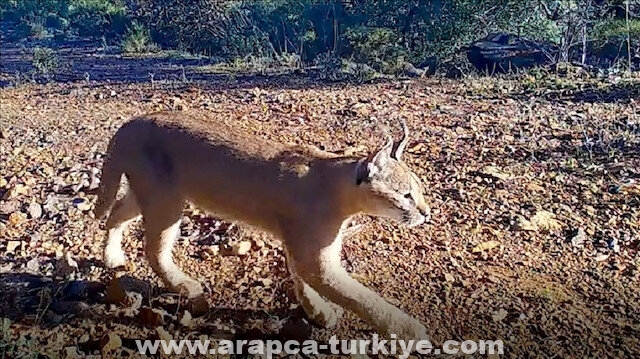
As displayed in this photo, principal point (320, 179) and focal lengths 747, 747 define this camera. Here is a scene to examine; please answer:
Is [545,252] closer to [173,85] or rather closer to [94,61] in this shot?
[173,85]

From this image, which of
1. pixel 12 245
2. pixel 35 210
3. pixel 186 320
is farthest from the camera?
pixel 35 210

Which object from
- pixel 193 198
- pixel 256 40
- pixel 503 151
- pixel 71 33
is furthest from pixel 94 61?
pixel 193 198

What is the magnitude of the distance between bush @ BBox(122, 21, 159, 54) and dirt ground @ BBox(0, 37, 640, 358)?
7042mm

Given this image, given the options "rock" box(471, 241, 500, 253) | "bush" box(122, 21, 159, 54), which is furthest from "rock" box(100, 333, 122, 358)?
"bush" box(122, 21, 159, 54)

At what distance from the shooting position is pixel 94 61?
43.4 feet

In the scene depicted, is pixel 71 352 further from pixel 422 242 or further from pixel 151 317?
pixel 422 242

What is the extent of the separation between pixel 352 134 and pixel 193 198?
2844 millimetres

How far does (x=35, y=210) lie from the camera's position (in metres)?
5.09

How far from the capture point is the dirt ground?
3679mm

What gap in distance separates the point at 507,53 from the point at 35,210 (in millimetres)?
7365

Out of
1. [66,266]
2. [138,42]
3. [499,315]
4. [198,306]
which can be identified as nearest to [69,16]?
[138,42]

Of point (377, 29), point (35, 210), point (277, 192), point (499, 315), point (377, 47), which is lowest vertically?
point (377, 47)

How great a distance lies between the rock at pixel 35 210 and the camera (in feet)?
16.5

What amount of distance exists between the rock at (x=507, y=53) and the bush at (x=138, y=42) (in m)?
6.60
